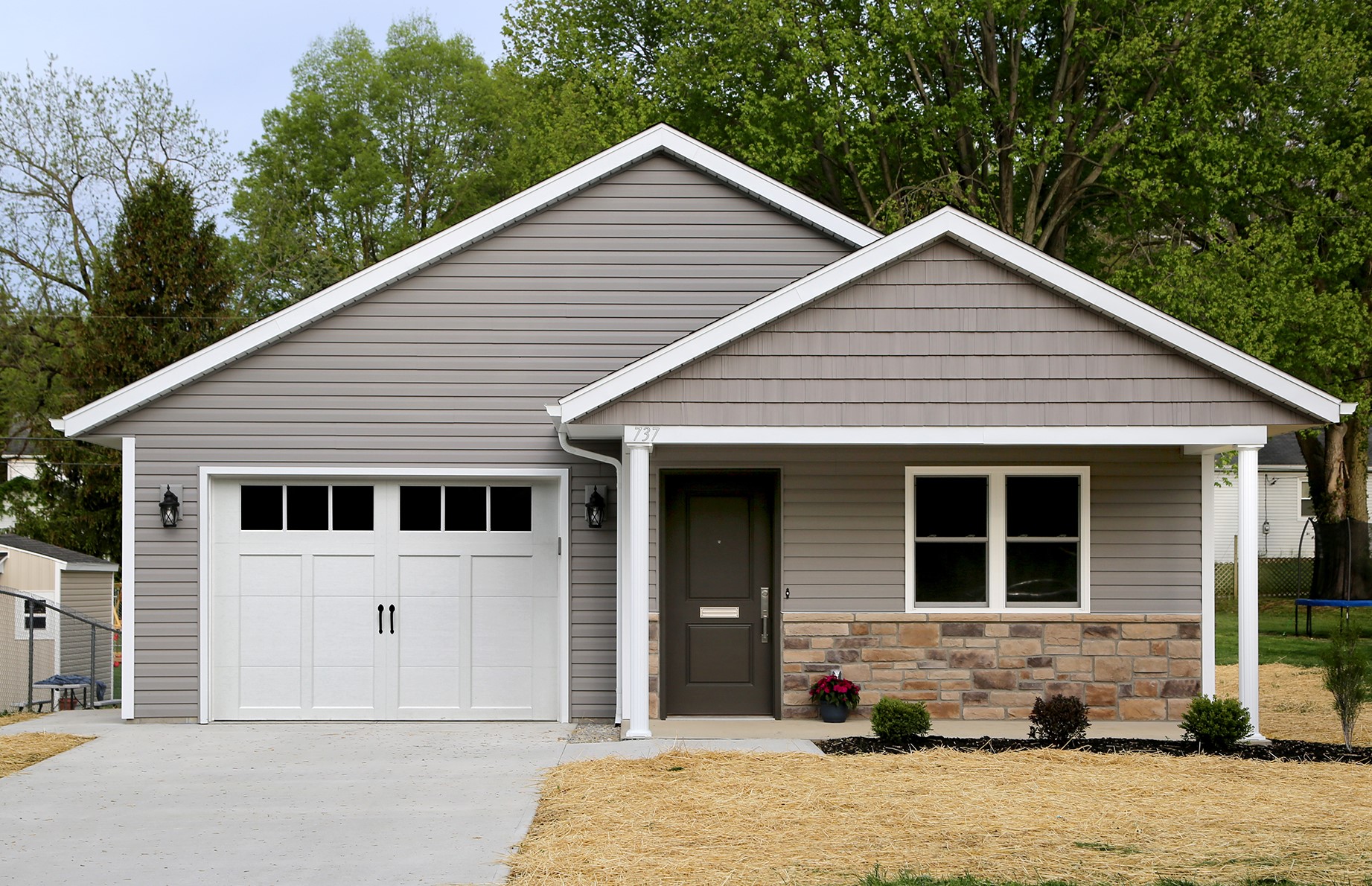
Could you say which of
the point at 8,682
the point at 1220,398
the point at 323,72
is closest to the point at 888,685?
the point at 1220,398

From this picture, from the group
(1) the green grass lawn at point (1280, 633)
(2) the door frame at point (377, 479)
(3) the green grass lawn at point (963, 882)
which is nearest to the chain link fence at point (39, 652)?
(2) the door frame at point (377, 479)

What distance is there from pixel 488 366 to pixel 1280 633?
1625 cm

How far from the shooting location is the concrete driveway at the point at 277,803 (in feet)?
21.9

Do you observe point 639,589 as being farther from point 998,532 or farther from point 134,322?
point 134,322

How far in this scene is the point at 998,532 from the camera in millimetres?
11219

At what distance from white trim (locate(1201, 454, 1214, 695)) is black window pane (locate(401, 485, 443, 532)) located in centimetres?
677

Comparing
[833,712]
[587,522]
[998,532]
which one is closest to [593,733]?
[587,522]

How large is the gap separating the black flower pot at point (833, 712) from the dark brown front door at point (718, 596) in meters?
0.61

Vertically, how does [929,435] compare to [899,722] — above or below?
above

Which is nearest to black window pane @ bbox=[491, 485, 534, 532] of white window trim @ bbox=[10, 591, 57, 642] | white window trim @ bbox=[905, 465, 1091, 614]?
white window trim @ bbox=[905, 465, 1091, 614]

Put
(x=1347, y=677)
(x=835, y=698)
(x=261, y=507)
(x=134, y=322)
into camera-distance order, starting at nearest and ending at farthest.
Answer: (x=1347, y=677) < (x=835, y=698) < (x=261, y=507) < (x=134, y=322)

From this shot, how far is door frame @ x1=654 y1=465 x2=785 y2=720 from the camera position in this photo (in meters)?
11.2

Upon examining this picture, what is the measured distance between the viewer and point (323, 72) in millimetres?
39031

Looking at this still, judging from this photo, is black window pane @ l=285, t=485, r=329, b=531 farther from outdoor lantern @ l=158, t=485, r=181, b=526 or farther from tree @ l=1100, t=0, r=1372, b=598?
tree @ l=1100, t=0, r=1372, b=598
